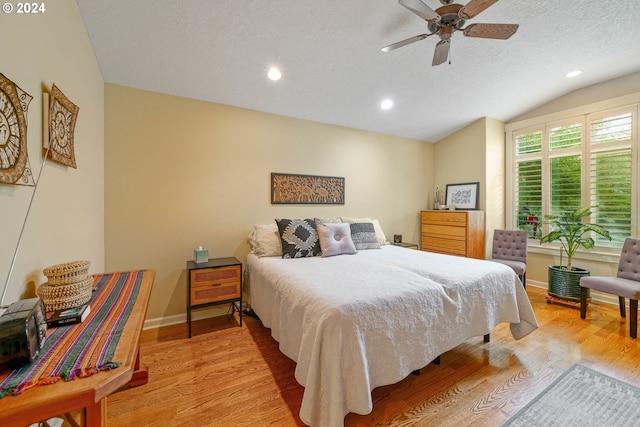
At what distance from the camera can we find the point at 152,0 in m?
1.80

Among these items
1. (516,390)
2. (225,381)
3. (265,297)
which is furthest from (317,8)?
(516,390)

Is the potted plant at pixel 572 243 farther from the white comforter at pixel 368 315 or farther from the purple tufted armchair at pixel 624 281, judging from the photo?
the white comforter at pixel 368 315

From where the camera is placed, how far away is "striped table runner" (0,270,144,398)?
0.70 m

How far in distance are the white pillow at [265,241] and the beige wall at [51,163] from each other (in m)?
1.41

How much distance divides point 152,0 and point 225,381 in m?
2.82

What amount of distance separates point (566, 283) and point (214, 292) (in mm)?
4246

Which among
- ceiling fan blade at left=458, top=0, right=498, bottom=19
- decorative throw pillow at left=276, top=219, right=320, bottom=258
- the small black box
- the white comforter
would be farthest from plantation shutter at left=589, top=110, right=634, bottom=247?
the small black box

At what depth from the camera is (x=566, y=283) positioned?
3162 mm

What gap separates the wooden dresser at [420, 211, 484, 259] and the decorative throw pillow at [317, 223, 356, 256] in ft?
6.34

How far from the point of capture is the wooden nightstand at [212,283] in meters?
2.46

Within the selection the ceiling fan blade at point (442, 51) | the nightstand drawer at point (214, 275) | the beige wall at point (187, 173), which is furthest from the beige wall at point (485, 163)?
the nightstand drawer at point (214, 275)

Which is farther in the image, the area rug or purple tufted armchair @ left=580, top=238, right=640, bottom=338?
purple tufted armchair @ left=580, top=238, right=640, bottom=338

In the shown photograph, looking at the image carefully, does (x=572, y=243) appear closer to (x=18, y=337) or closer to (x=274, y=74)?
(x=274, y=74)

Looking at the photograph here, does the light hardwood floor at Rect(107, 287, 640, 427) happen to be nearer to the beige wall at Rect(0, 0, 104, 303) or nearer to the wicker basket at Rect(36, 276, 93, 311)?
the wicker basket at Rect(36, 276, 93, 311)
